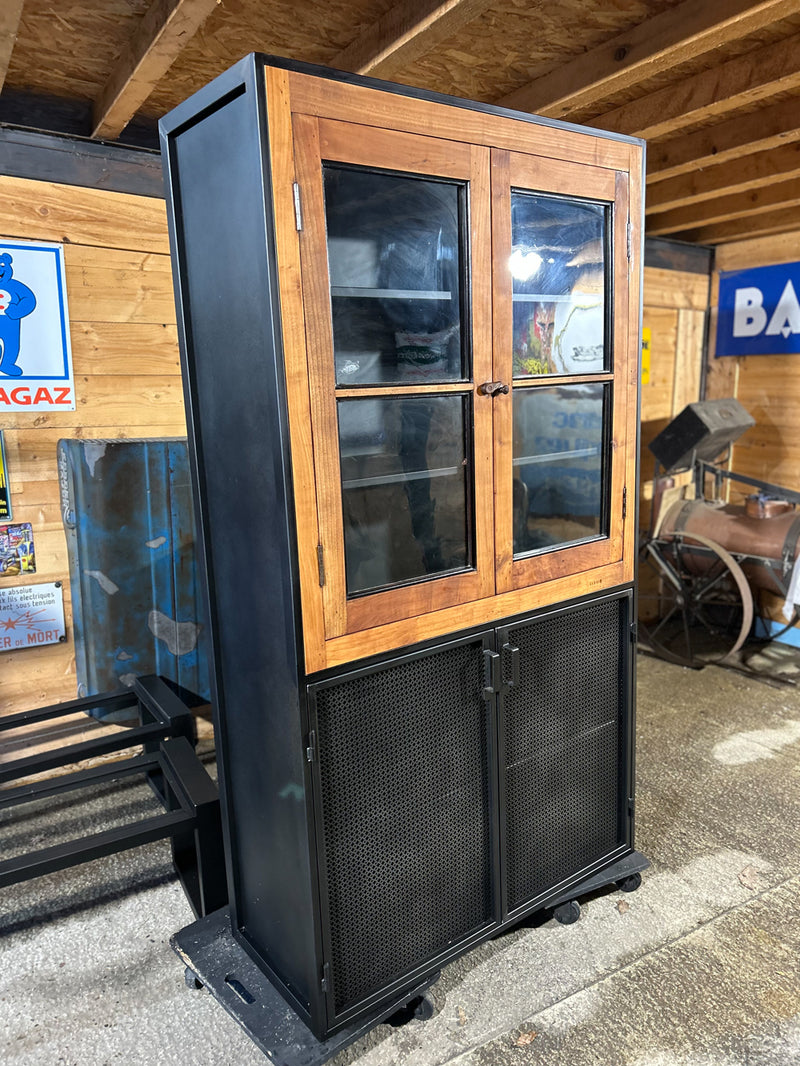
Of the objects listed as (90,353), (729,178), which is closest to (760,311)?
(729,178)

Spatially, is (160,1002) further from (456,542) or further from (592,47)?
(592,47)

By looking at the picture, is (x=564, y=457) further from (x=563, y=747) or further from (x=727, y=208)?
(x=727, y=208)

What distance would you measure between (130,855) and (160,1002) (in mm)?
744

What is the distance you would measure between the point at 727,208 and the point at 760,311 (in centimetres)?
85

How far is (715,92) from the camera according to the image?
2.57 meters

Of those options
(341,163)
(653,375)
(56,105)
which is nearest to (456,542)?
(341,163)

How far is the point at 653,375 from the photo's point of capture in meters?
4.79

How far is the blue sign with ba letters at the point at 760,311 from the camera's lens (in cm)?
448

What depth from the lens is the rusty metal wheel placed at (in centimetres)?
420

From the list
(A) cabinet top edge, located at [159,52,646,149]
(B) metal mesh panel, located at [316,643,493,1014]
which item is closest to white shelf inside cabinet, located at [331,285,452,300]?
(A) cabinet top edge, located at [159,52,646,149]

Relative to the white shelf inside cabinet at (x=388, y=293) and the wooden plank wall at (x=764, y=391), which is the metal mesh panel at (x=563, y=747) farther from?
the wooden plank wall at (x=764, y=391)

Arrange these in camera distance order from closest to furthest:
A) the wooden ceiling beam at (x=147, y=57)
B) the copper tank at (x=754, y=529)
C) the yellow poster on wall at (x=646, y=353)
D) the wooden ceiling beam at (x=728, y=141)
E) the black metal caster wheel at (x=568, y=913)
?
1. the wooden ceiling beam at (x=147, y=57)
2. the black metal caster wheel at (x=568, y=913)
3. the wooden ceiling beam at (x=728, y=141)
4. the copper tank at (x=754, y=529)
5. the yellow poster on wall at (x=646, y=353)

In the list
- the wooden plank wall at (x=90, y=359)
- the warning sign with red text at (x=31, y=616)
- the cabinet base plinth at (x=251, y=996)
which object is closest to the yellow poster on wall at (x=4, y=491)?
the wooden plank wall at (x=90, y=359)

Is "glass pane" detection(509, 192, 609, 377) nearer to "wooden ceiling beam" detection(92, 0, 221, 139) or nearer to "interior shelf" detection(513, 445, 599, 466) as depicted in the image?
"interior shelf" detection(513, 445, 599, 466)
